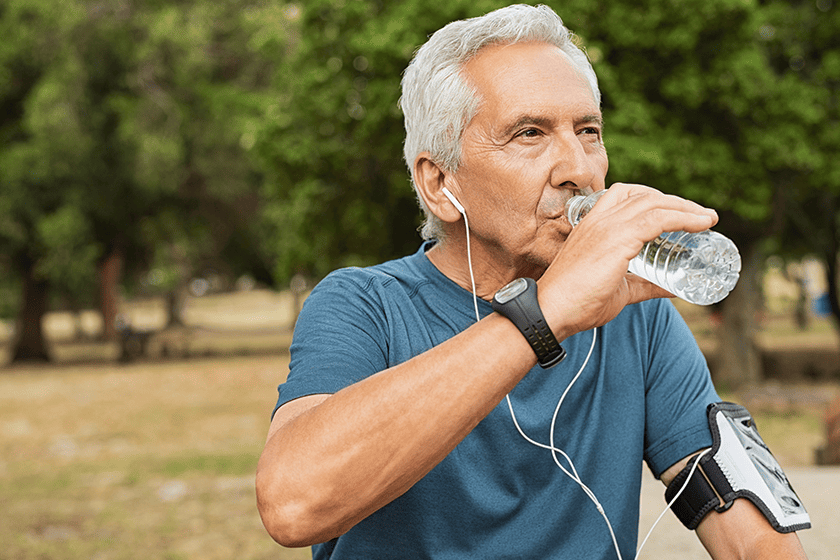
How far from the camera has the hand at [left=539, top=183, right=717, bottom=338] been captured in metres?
1.39

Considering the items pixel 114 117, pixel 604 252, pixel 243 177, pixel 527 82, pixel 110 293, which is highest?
pixel 527 82

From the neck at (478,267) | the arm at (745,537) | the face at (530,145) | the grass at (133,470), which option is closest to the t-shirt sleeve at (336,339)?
the neck at (478,267)

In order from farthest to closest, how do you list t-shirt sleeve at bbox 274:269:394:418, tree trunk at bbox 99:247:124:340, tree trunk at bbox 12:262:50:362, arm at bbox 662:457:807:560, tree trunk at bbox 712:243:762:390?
tree trunk at bbox 99:247:124:340
tree trunk at bbox 12:262:50:362
tree trunk at bbox 712:243:762:390
arm at bbox 662:457:807:560
t-shirt sleeve at bbox 274:269:394:418

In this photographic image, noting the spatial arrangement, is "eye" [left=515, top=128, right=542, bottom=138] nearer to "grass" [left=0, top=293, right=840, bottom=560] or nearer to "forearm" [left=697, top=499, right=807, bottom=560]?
"forearm" [left=697, top=499, right=807, bottom=560]

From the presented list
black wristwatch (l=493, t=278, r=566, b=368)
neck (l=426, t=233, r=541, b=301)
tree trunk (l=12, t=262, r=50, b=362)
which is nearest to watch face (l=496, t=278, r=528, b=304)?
black wristwatch (l=493, t=278, r=566, b=368)

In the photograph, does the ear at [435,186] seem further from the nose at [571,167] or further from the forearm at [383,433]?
the forearm at [383,433]

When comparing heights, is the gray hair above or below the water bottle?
above

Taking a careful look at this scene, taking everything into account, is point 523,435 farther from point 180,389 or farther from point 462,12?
point 180,389

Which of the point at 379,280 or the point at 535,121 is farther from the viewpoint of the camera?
the point at 379,280

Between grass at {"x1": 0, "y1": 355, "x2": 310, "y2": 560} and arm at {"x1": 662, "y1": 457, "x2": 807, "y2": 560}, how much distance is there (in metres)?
4.59

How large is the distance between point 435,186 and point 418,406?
0.77m

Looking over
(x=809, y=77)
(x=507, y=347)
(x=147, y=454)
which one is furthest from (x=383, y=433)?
(x=809, y=77)

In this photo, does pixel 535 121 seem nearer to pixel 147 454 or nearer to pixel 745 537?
pixel 745 537

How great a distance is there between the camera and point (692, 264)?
1489mm
